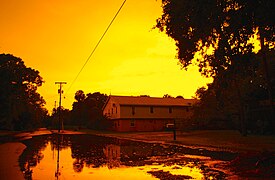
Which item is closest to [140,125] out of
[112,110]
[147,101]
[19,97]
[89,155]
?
[147,101]

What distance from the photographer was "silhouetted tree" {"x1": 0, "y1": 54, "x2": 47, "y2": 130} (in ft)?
186

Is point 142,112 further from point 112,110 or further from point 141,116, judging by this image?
point 112,110

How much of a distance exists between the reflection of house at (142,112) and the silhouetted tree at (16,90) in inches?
784

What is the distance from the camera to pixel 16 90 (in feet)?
214

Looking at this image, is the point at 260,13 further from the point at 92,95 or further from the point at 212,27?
the point at 92,95

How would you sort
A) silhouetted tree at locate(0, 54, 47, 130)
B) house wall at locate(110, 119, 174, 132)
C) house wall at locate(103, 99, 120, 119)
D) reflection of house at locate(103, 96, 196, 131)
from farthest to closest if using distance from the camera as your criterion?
house wall at locate(103, 99, 120, 119), reflection of house at locate(103, 96, 196, 131), house wall at locate(110, 119, 174, 132), silhouetted tree at locate(0, 54, 47, 130)

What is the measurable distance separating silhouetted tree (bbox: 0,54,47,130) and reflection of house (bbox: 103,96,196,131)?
65.4ft

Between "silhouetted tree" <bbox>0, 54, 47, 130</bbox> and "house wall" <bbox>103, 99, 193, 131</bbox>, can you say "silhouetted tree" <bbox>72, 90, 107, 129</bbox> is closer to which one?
"house wall" <bbox>103, 99, 193, 131</bbox>

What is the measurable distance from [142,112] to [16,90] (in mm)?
27524

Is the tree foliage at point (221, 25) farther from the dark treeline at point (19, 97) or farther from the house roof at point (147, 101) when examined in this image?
the house roof at point (147, 101)

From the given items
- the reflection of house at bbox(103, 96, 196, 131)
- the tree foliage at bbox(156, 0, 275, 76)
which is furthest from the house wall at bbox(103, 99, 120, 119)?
the tree foliage at bbox(156, 0, 275, 76)

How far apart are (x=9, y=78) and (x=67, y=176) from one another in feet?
173

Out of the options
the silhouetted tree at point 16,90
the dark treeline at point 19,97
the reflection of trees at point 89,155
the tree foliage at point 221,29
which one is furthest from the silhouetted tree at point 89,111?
the tree foliage at point 221,29

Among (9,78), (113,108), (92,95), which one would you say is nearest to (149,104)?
(113,108)
